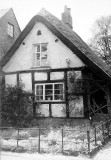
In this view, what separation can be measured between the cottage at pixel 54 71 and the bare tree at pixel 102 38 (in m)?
19.0

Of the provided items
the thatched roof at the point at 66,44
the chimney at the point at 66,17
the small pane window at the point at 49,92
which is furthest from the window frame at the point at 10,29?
the small pane window at the point at 49,92

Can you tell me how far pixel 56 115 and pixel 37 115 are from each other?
1.20 m

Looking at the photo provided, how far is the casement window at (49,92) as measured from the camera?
1324cm

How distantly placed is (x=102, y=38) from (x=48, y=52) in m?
20.3

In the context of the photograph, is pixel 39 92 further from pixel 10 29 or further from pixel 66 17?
pixel 10 29

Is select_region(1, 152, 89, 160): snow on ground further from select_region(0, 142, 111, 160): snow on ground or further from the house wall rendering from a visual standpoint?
the house wall rendering

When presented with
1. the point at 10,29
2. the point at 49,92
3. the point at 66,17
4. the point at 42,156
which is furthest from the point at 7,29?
the point at 42,156

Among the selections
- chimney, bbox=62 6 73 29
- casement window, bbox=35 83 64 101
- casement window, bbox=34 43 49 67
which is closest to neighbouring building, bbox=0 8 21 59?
casement window, bbox=34 43 49 67

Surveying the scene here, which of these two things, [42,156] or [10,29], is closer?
[42,156]

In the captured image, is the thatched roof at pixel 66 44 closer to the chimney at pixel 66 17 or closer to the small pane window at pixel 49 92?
the small pane window at pixel 49 92

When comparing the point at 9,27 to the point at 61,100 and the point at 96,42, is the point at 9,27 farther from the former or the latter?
the point at 96,42

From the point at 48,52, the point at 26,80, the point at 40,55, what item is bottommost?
the point at 26,80

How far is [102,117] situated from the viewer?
41.4ft

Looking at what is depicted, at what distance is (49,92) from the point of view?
13523 mm
